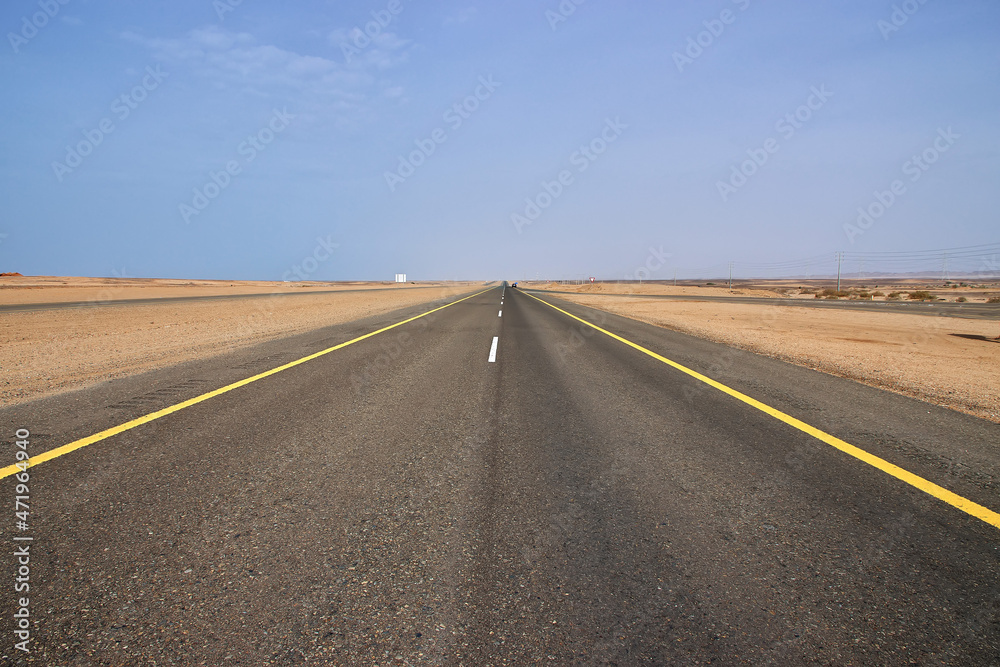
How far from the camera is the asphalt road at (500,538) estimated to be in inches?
69.4

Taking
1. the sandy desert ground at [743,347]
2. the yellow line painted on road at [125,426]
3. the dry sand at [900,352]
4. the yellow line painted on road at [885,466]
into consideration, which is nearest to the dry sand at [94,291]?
the sandy desert ground at [743,347]

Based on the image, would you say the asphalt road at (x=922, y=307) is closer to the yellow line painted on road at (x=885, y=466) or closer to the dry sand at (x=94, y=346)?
the yellow line painted on road at (x=885, y=466)

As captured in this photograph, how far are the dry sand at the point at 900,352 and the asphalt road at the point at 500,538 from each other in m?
1.64

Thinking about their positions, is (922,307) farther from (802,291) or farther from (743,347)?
(802,291)

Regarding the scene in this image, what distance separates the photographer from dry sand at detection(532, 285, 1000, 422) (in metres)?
6.26

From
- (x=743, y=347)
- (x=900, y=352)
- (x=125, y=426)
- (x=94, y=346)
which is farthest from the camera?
(x=743, y=347)

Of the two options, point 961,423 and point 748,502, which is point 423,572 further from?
point 961,423

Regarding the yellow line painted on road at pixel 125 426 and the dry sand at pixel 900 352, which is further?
the dry sand at pixel 900 352

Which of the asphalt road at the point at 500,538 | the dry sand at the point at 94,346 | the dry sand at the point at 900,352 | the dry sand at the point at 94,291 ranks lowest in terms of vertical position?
the dry sand at the point at 900,352

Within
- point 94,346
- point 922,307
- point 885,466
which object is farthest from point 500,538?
point 922,307

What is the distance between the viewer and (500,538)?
2.46 m

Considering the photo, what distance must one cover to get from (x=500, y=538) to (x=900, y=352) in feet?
38.4

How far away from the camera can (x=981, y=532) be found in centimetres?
253

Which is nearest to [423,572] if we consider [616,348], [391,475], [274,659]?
[274,659]
